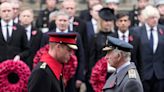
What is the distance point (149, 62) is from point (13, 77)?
3231mm

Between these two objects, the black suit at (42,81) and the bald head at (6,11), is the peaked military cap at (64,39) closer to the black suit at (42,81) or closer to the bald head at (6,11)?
the black suit at (42,81)

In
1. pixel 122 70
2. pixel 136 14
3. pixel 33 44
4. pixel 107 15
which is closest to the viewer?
→ pixel 122 70

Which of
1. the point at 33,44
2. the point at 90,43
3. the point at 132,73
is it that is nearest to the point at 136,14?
the point at 90,43

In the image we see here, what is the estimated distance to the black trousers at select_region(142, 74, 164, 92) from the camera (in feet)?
37.1

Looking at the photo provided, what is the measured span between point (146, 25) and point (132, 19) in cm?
228

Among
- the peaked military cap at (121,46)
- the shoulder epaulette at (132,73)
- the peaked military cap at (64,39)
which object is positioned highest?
the peaked military cap at (64,39)

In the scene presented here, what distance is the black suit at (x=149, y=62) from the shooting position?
11289mm

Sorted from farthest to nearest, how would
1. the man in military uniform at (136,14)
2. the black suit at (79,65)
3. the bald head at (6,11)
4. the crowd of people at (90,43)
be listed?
the man in military uniform at (136,14) → the bald head at (6,11) → the black suit at (79,65) → the crowd of people at (90,43)

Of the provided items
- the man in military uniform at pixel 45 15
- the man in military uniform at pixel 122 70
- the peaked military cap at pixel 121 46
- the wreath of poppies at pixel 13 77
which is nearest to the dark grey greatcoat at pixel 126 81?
the man in military uniform at pixel 122 70

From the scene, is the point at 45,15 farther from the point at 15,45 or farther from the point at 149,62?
the point at 149,62

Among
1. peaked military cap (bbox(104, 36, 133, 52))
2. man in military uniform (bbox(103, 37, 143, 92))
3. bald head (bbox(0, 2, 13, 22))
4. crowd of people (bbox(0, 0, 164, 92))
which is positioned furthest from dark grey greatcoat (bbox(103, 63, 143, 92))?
bald head (bbox(0, 2, 13, 22))

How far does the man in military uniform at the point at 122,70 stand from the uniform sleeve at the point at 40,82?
33.2 inches

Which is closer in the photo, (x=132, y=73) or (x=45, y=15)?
(x=132, y=73)

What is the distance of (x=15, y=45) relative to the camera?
11.0 meters
